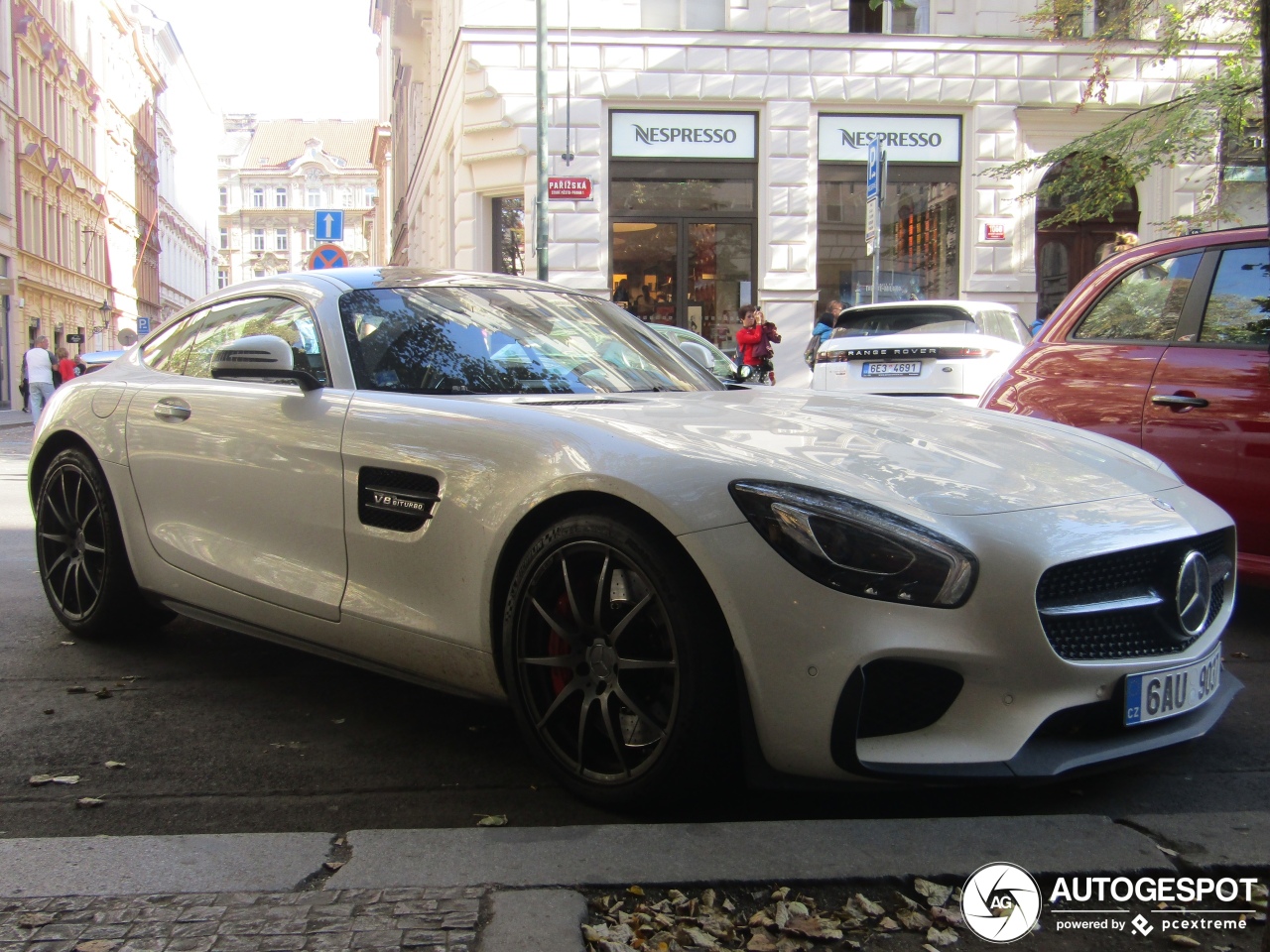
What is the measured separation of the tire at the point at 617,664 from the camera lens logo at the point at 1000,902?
1.95 ft

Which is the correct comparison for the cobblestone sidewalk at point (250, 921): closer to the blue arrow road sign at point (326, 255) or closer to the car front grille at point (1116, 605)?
the car front grille at point (1116, 605)

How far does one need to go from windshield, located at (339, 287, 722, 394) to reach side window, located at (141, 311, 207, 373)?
1.00 meters

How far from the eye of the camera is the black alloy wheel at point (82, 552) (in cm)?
453

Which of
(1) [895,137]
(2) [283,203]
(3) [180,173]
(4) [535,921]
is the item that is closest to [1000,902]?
(4) [535,921]

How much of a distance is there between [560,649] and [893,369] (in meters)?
9.35

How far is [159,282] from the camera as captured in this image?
257ft

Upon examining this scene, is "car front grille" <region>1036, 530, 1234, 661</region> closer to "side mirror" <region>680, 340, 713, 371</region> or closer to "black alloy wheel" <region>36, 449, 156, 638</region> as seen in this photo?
"side mirror" <region>680, 340, 713, 371</region>

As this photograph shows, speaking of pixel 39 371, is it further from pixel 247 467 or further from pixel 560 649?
pixel 560 649

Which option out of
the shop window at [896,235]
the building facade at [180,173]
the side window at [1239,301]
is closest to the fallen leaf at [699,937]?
the side window at [1239,301]

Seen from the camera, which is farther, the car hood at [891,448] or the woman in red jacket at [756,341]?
the woman in red jacket at [756,341]

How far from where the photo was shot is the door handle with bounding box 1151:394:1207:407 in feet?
16.0

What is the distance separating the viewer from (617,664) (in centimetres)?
288

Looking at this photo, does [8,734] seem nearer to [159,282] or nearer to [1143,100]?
[1143,100]

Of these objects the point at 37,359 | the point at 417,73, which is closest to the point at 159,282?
the point at 417,73
